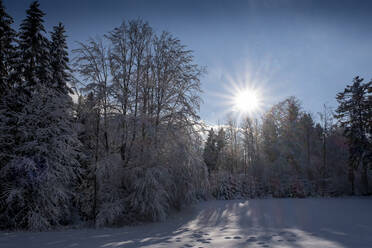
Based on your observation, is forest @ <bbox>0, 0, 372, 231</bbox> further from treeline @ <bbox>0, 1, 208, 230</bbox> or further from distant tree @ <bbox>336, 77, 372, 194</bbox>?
distant tree @ <bbox>336, 77, 372, 194</bbox>

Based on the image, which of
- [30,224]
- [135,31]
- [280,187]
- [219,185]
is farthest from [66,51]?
[280,187]

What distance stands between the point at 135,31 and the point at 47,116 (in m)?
5.49

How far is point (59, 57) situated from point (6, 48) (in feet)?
8.73

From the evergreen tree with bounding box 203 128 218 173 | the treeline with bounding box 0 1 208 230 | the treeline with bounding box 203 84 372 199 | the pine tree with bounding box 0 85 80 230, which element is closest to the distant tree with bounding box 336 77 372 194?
the treeline with bounding box 203 84 372 199

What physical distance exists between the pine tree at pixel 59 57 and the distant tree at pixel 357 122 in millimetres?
22985

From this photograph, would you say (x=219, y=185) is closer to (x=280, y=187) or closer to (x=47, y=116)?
(x=280, y=187)

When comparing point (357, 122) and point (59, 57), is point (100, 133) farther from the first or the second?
point (357, 122)

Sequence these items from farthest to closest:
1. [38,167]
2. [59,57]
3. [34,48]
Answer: [59,57]
[34,48]
[38,167]

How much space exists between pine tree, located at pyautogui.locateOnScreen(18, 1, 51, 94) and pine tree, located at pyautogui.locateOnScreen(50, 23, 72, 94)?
3.99 feet

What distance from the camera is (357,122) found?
65.1ft

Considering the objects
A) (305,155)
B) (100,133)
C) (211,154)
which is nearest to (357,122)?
(305,155)

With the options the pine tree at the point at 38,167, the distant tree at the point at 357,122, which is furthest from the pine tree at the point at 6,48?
the distant tree at the point at 357,122

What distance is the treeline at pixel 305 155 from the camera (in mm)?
19516

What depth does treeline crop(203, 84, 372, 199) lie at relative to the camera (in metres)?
19.5
